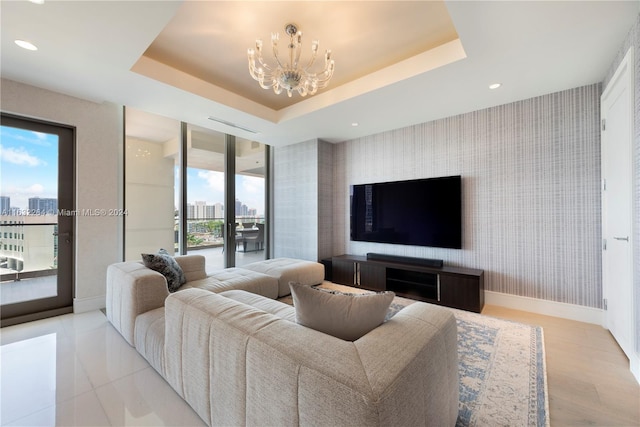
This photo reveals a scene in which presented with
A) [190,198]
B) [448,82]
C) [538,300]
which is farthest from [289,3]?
[538,300]

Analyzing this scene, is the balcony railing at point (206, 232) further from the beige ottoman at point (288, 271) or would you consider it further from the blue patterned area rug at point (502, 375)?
the blue patterned area rug at point (502, 375)

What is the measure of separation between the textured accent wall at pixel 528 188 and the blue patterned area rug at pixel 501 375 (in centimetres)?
77

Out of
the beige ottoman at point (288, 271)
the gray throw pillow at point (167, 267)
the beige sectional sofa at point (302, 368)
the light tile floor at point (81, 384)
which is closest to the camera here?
the beige sectional sofa at point (302, 368)

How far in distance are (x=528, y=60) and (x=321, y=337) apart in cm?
294

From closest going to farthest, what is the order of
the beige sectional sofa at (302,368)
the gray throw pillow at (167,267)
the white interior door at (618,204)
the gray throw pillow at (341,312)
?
1. the beige sectional sofa at (302,368)
2. the gray throw pillow at (341,312)
3. the white interior door at (618,204)
4. the gray throw pillow at (167,267)

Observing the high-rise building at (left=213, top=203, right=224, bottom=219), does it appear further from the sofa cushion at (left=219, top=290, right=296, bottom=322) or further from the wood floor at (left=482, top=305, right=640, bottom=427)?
the wood floor at (left=482, top=305, right=640, bottom=427)

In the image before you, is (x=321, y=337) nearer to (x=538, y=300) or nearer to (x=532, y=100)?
(x=538, y=300)

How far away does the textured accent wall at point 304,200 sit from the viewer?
4.64 m

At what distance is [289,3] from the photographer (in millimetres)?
2014

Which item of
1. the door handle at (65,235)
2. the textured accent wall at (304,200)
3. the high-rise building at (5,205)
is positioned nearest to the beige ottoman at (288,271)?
the textured accent wall at (304,200)

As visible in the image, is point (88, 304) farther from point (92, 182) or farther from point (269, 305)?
point (269, 305)

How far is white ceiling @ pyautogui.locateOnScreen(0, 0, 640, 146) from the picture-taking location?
5.99 feet

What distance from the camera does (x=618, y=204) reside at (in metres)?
2.26

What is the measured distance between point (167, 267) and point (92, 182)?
164 centimetres
